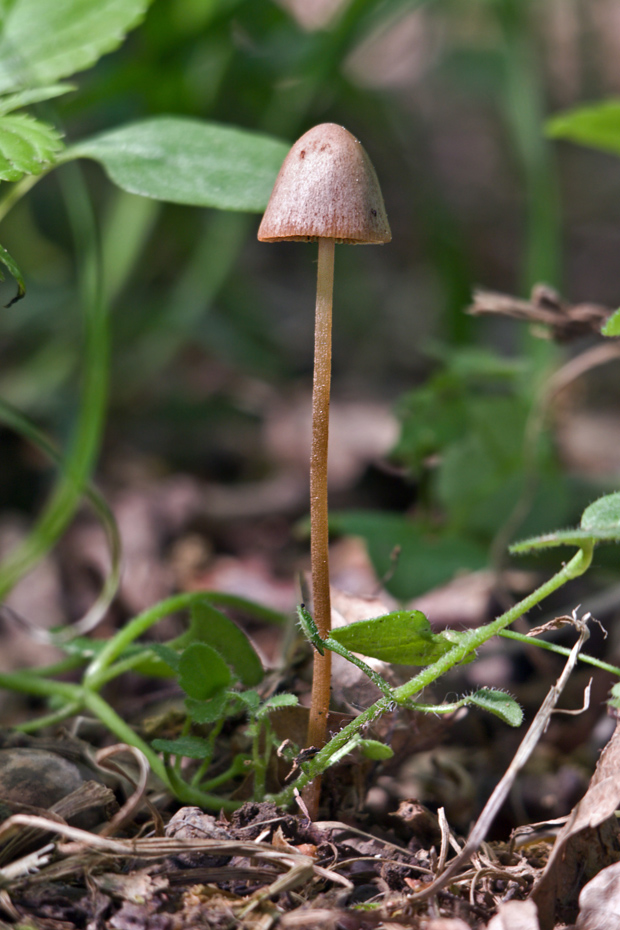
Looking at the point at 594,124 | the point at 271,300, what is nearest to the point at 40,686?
the point at 594,124

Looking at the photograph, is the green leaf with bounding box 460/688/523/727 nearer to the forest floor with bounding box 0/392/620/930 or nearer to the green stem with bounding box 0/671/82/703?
the forest floor with bounding box 0/392/620/930

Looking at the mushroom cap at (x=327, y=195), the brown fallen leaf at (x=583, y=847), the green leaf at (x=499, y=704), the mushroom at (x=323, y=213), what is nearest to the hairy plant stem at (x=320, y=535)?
the mushroom at (x=323, y=213)

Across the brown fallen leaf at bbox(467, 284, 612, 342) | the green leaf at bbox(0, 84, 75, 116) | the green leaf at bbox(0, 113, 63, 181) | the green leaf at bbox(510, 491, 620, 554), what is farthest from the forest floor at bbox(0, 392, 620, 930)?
the green leaf at bbox(0, 84, 75, 116)

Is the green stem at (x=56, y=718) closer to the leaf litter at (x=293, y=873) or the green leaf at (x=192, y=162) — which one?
the leaf litter at (x=293, y=873)

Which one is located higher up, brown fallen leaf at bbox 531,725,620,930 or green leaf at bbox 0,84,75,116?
green leaf at bbox 0,84,75,116

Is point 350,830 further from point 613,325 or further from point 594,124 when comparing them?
point 594,124

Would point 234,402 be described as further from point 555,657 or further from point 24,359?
point 555,657

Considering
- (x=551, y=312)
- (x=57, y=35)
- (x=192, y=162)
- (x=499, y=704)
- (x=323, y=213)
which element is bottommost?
(x=499, y=704)
